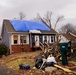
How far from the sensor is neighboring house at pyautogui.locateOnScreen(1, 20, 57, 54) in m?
28.5

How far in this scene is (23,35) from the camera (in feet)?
96.2

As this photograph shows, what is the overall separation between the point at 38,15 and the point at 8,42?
1665 inches

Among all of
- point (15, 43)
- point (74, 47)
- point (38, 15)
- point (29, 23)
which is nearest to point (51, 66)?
point (74, 47)

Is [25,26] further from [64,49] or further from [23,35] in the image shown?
[64,49]

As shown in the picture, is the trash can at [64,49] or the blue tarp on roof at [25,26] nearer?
the trash can at [64,49]

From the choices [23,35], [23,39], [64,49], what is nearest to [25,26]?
[23,35]

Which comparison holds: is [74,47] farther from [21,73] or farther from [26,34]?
[26,34]

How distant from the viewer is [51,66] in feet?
39.6

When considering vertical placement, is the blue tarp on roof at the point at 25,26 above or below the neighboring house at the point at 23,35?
above

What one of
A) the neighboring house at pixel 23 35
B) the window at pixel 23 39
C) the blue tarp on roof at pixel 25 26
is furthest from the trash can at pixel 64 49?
the blue tarp on roof at pixel 25 26

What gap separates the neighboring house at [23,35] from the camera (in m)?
28.5

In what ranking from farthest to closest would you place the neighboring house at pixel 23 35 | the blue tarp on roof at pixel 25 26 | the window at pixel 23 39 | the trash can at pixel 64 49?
the blue tarp on roof at pixel 25 26
the window at pixel 23 39
the neighboring house at pixel 23 35
the trash can at pixel 64 49

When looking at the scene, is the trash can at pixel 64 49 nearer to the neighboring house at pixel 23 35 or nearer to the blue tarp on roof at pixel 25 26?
the neighboring house at pixel 23 35

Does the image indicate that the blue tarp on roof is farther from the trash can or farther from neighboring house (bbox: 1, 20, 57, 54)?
the trash can
